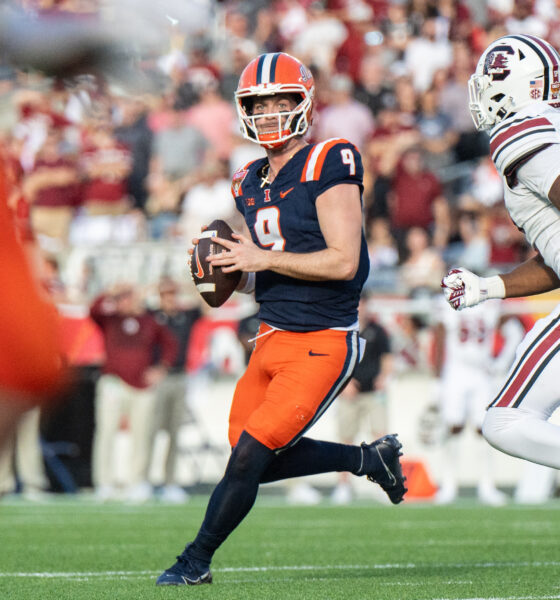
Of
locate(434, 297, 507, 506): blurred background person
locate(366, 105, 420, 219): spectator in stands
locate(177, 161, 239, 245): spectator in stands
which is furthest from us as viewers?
locate(366, 105, 420, 219): spectator in stands

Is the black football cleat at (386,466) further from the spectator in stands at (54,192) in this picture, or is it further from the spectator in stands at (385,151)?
the spectator in stands at (54,192)

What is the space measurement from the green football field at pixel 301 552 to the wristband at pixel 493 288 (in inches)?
43.0

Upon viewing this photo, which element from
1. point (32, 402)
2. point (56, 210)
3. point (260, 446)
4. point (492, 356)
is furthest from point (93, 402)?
point (32, 402)

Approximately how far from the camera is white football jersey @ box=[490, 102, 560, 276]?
13.7 feet

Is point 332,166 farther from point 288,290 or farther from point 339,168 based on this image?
point 288,290

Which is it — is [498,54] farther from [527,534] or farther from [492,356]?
[492,356]

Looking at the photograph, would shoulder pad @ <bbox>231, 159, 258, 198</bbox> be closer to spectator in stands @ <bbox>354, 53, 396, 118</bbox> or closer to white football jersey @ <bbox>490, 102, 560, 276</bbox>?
white football jersey @ <bbox>490, 102, 560, 276</bbox>

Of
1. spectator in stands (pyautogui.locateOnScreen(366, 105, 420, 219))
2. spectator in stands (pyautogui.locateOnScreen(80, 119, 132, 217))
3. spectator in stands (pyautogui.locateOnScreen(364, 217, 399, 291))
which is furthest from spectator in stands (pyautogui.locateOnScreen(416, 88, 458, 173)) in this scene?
spectator in stands (pyautogui.locateOnScreen(80, 119, 132, 217))

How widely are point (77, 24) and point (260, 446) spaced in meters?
3.04

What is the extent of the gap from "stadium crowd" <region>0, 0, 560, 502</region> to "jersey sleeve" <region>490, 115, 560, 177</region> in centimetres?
736

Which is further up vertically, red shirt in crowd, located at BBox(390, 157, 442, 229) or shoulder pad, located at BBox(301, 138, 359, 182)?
shoulder pad, located at BBox(301, 138, 359, 182)

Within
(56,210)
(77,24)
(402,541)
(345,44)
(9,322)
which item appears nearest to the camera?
(77,24)

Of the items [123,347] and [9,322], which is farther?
[123,347]

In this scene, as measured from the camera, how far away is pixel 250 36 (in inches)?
601
